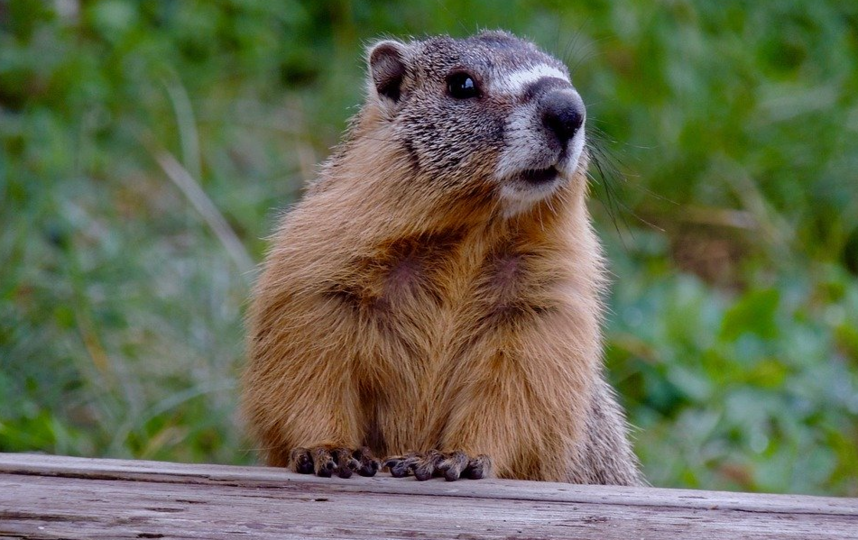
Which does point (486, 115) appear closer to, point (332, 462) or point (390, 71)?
point (390, 71)

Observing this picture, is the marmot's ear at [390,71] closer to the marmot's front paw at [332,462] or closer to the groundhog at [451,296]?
the groundhog at [451,296]

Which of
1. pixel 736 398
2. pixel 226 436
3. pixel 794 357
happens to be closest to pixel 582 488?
pixel 226 436

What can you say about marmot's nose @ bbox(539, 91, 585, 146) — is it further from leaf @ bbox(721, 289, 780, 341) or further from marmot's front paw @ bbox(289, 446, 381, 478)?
leaf @ bbox(721, 289, 780, 341)

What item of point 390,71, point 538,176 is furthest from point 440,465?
point 390,71

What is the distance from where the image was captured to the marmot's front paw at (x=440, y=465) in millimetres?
3582

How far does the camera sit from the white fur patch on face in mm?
3965

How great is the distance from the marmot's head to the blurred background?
0.91m

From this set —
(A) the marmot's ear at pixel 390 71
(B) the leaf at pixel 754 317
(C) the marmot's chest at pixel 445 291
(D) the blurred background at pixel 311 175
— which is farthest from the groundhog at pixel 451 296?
(B) the leaf at pixel 754 317

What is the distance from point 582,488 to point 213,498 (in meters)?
1.22

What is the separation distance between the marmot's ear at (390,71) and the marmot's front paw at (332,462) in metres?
1.55

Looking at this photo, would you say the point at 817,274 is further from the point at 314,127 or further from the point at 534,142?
the point at 534,142

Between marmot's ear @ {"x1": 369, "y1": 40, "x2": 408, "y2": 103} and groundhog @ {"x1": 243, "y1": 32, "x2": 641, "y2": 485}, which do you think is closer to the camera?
groundhog @ {"x1": 243, "y1": 32, "x2": 641, "y2": 485}

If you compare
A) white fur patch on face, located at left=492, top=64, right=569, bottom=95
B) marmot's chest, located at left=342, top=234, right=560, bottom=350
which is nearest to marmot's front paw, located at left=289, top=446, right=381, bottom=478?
marmot's chest, located at left=342, top=234, right=560, bottom=350

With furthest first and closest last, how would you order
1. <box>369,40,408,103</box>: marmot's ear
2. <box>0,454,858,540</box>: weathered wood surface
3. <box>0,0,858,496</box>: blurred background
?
<box>0,0,858,496</box>: blurred background → <box>369,40,408,103</box>: marmot's ear → <box>0,454,858,540</box>: weathered wood surface
